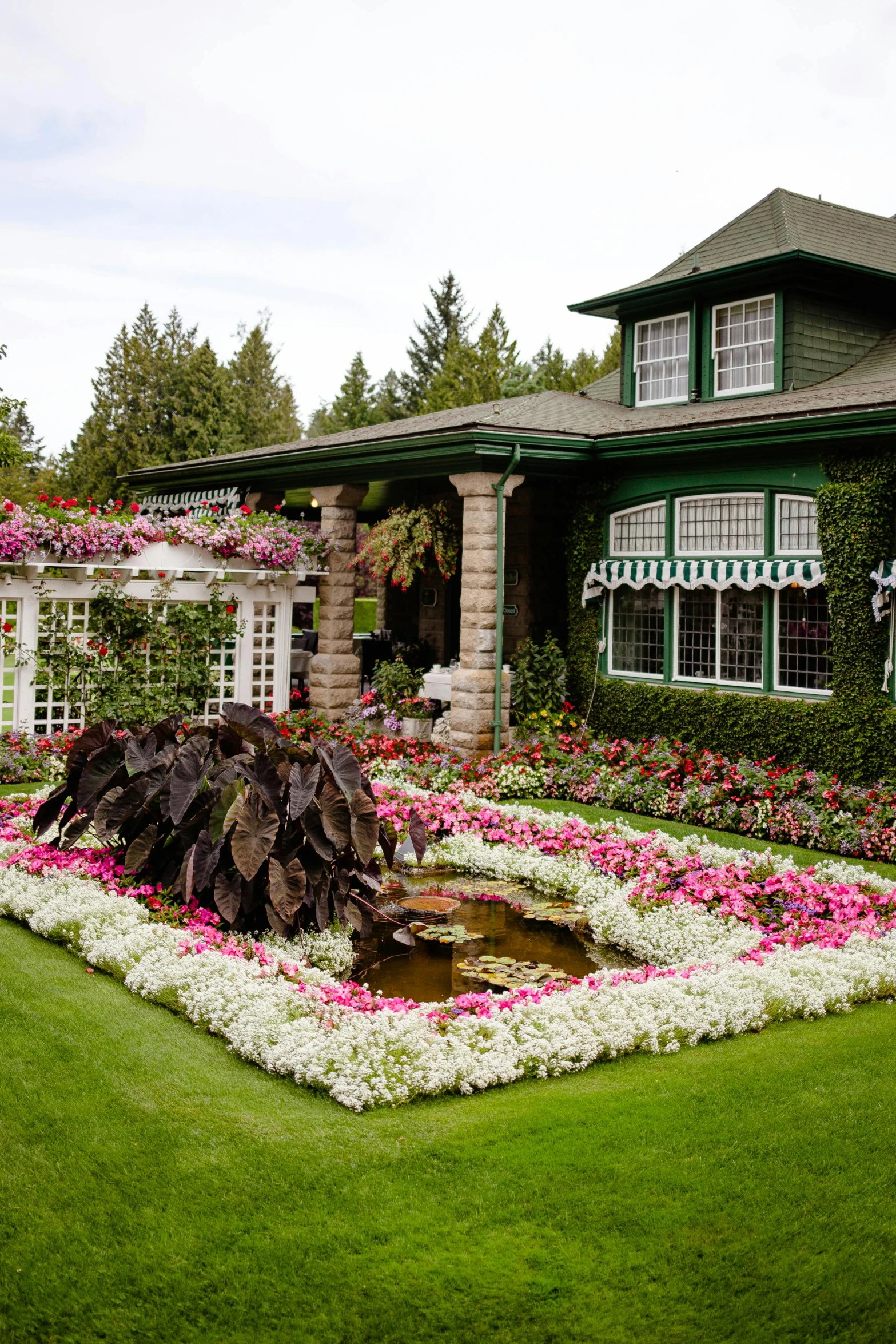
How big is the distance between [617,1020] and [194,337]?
4620 centimetres

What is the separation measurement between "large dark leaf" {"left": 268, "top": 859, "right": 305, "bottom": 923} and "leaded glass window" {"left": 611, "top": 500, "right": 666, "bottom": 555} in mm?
7665

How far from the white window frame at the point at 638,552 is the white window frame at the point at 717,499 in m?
0.21

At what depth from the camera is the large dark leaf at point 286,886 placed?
6648 millimetres

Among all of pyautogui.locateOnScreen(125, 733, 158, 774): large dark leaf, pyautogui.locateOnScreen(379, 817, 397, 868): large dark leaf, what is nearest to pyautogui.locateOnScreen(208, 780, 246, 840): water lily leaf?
pyautogui.locateOnScreen(125, 733, 158, 774): large dark leaf

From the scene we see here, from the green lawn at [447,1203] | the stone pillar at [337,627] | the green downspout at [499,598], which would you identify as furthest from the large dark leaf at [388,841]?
the stone pillar at [337,627]

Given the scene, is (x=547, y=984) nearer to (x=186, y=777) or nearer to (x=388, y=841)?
(x=388, y=841)

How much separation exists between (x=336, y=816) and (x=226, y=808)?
2.12 ft

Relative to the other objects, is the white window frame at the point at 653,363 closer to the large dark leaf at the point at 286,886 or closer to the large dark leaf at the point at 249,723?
the large dark leaf at the point at 249,723

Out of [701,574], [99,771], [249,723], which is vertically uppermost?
[701,574]

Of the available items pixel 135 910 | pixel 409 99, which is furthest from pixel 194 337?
pixel 135 910

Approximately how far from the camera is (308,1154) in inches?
170

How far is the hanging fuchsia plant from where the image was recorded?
574 inches

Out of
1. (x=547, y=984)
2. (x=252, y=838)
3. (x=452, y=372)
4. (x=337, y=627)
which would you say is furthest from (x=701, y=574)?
(x=452, y=372)

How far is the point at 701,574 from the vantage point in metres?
12.3
